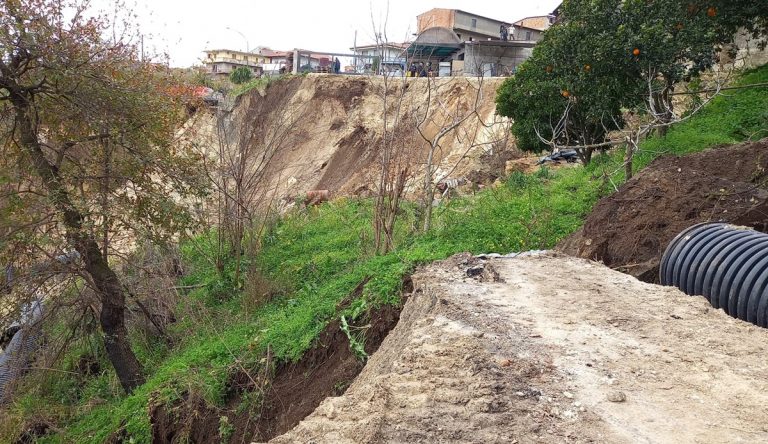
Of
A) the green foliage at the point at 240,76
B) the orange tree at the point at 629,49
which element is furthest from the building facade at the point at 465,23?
the orange tree at the point at 629,49

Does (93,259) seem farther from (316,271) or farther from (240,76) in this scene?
(240,76)

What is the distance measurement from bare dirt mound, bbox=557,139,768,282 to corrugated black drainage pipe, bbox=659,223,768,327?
0.53 meters

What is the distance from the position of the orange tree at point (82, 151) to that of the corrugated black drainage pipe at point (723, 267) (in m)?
6.04

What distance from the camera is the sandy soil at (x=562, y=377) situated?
109 inches

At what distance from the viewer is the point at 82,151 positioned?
Answer: 8414 mm

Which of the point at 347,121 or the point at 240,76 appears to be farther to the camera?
the point at 240,76

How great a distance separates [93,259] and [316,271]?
3.62m

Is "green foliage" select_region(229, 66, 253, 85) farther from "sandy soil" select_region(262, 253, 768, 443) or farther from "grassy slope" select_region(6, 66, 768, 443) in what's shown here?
"sandy soil" select_region(262, 253, 768, 443)

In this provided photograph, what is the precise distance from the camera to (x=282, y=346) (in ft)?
22.0

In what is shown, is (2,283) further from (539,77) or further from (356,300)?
(539,77)

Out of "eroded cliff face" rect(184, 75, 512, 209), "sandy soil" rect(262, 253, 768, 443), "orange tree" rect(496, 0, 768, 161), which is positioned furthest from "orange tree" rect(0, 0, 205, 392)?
"eroded cliff face" rect(184, 75, 512, 209)

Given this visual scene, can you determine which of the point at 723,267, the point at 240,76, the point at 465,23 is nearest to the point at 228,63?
the point at 240,76

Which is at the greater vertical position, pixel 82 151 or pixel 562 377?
pixel 82 151

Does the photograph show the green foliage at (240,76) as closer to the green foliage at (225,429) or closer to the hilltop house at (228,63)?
the hilltop house at (228,63)
